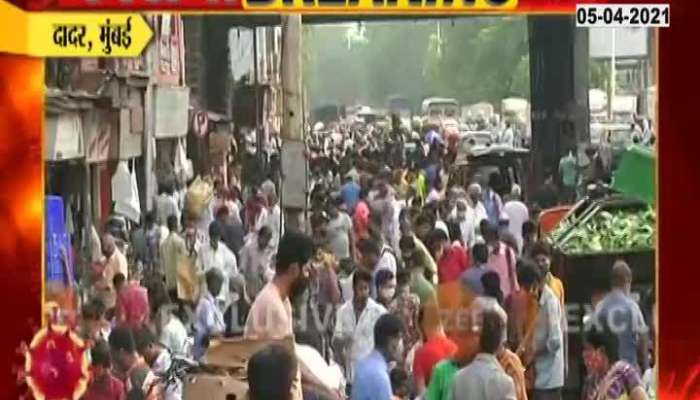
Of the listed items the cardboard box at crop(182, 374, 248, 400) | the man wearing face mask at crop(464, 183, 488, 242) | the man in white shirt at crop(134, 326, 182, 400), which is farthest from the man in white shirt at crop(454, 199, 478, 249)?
the man in white shirt at crop(134, 326, 182, 400)

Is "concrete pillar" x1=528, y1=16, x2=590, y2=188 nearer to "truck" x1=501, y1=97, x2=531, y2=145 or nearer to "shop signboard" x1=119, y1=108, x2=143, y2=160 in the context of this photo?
"truck" x1=501, y1=97, x2=531, y2=145

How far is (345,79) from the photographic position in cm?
477

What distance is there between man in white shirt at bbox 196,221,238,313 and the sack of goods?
44 mm

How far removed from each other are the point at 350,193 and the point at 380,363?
351mm

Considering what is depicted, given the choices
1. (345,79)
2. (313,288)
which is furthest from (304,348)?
(345,79)

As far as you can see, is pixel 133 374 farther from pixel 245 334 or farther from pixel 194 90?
pixel 194 90

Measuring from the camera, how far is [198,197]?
4793mm

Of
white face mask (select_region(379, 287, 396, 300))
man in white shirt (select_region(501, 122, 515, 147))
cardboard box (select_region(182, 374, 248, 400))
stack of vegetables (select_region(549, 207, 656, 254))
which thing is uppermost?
man in white shirt (select_region(501, 122, 515, 147))

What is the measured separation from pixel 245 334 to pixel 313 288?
6.6 inches

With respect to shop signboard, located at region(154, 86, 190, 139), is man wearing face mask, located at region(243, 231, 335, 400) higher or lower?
lower

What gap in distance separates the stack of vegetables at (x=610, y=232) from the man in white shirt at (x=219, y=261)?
2.16 ft

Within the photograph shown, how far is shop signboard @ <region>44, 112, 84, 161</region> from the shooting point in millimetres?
4730

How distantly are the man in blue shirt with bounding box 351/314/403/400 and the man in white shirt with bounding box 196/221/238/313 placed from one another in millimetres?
306

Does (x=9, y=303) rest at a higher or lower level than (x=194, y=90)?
lower
